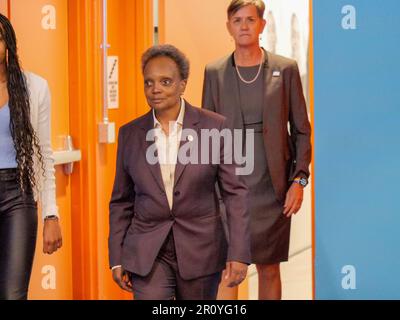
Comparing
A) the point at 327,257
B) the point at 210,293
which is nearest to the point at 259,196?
the point at 327,257

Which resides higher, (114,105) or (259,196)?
(114,105)

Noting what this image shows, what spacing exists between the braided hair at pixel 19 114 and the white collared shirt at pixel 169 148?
0.44 metres

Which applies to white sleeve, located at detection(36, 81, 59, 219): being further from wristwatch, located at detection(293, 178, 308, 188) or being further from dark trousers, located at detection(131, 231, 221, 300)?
wristwatch, located at detection(293, 178, 308, 188)

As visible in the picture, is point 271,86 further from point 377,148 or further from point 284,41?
point 377,148

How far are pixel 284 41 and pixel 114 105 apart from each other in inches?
34.9

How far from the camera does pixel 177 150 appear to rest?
2822 mm

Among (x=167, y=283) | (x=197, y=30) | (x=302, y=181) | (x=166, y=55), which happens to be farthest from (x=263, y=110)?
(x=167, y=283)

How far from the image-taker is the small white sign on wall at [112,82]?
12.4ft

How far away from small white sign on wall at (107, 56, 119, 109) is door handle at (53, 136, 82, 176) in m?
0.31

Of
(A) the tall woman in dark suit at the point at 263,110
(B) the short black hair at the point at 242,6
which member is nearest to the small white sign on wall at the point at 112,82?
(A) the tall woman in dark suit at the point at 263,110

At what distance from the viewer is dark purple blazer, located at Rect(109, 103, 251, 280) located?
276cm
